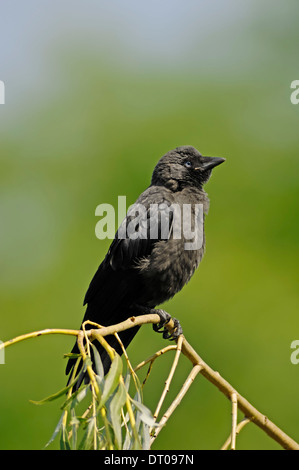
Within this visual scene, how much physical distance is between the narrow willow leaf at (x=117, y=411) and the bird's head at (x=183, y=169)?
2.53 meters

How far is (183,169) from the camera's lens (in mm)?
4602

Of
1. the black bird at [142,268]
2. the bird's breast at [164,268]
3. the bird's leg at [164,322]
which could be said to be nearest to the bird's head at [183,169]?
the black bird at [142,268]

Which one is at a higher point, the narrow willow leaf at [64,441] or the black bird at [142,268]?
the black bird at [142,268]

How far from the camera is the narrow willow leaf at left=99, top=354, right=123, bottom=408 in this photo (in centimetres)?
202

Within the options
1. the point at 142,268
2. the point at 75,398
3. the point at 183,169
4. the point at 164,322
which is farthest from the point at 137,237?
the point at 75,398

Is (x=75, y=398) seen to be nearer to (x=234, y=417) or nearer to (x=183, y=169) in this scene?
(x=234, y=417)

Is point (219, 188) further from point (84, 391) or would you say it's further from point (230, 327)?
point (84, 391)

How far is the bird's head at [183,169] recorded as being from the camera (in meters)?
4.55

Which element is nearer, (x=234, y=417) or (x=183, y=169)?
(x=234, y=417)

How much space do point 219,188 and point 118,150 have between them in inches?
54.8

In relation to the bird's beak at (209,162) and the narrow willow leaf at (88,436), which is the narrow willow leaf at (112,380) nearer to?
the narrow willow leaf at (88,436)

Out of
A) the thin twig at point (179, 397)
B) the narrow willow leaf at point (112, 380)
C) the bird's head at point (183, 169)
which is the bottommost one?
the thin twig at point (179, 397)

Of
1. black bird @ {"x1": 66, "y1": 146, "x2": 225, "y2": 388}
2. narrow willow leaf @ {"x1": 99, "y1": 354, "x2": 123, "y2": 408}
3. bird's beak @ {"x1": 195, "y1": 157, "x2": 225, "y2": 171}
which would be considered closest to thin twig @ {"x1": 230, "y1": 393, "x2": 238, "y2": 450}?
narrow willow leaf @ {"x1": 99, "y1": 354, "x2": 123, "y2": 408}

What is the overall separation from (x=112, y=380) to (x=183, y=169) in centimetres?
271
